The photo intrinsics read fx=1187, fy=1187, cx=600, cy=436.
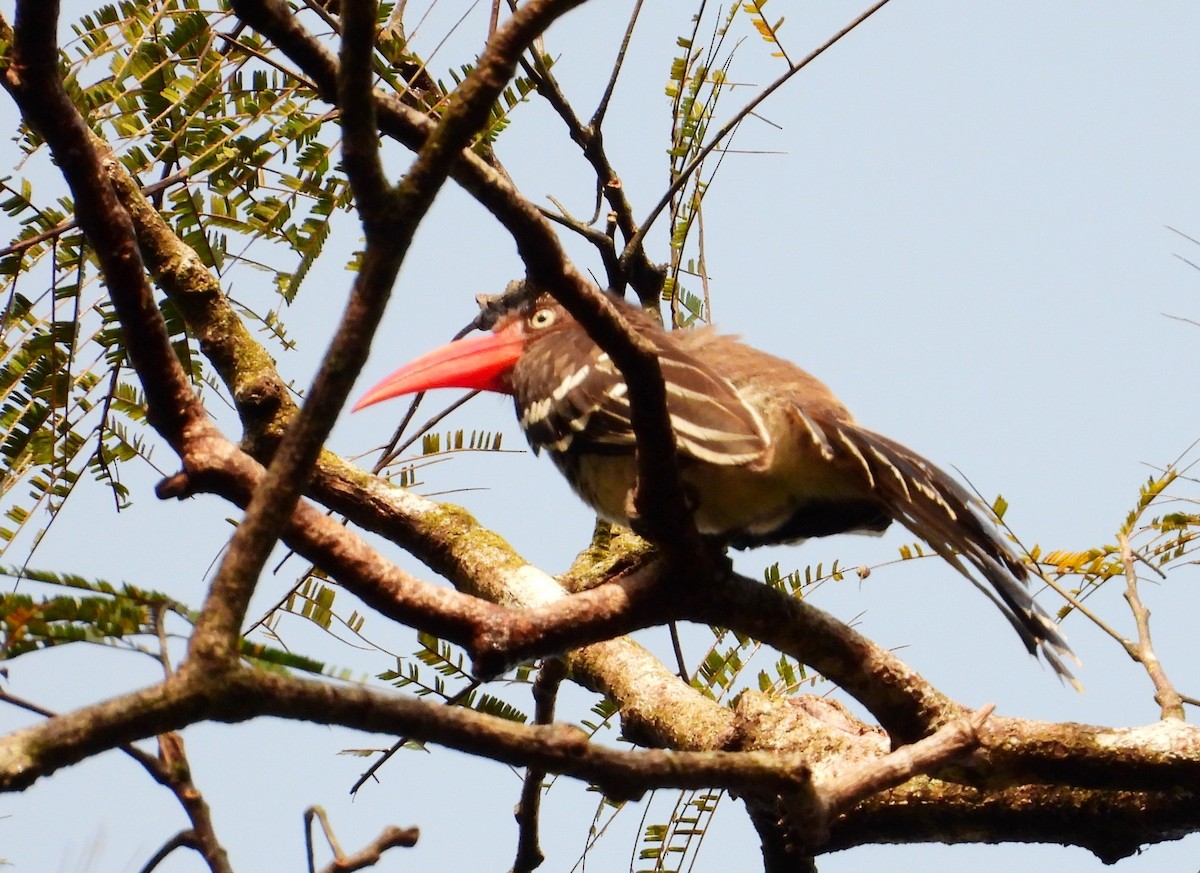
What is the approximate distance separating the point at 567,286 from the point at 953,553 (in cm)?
163

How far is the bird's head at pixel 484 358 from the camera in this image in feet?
14.6

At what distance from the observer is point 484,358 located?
14.8ft

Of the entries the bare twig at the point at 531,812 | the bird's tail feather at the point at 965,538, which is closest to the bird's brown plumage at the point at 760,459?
the bird's tail feather at the point at 965,538

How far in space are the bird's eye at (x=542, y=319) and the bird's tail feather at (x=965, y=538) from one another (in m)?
1.61

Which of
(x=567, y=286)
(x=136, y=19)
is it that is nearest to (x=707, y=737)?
(x=567, y=286)

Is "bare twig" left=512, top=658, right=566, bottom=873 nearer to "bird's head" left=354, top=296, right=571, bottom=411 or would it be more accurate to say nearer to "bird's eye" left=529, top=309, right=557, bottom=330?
"bird's head" left=354, top=296, right=571, bottom=411

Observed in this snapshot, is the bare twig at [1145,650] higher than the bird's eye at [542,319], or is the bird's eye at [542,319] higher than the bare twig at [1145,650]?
the bird's eye at [542,319]

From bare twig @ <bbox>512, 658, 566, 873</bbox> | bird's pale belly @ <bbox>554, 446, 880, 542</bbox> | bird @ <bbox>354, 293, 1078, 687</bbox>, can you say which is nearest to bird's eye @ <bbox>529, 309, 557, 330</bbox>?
bird @ <bbox>354, 293, 1078, 687</bbox>

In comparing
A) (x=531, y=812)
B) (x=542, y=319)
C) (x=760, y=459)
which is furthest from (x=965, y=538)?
(x=542, y=319)

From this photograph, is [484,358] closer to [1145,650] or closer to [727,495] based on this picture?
[727,495]

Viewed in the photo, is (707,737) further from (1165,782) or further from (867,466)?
(1165,782)

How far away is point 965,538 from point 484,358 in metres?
1.99

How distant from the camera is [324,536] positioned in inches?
106

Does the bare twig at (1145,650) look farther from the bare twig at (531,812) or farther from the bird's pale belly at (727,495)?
the bare twig at (531,812)
